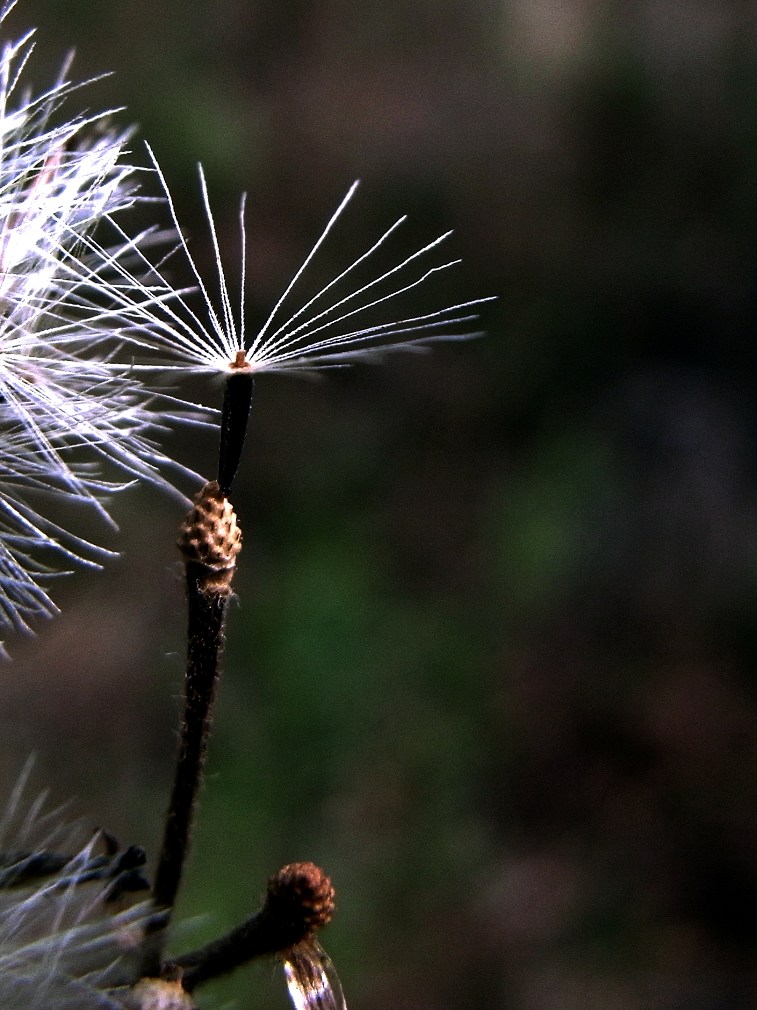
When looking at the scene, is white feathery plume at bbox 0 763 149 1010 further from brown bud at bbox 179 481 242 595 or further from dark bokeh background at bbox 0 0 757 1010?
dark bokeh background at bbox 0 0 757 1010

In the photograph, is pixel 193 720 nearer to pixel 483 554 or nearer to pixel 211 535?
pixel 211 535

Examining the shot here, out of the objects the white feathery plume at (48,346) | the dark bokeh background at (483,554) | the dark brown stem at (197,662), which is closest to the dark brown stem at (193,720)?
the dark brown stem at (197,662)

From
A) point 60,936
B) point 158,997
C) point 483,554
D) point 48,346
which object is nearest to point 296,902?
point 158,997

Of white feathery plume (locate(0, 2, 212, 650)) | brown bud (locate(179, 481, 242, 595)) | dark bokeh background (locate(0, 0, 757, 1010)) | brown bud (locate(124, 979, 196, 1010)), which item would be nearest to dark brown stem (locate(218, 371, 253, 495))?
brown bud (locate(179, 481, 242, 595))

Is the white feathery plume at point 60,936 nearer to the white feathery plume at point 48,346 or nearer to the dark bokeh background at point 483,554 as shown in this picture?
the white feathery plume at point 48,346

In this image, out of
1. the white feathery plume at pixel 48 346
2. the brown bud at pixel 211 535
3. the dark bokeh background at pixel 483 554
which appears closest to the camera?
the brown bud at pixel 211 535

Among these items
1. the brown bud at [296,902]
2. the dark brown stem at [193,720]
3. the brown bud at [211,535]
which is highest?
the brown bud at [211,535]
